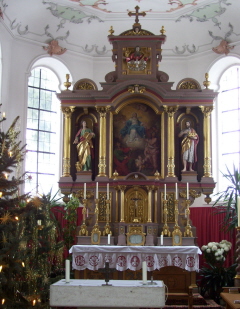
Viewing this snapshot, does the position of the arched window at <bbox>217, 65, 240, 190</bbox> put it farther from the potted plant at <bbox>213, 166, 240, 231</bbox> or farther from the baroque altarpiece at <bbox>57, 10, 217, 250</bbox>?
the baroque altarpiece at <bbox>57, 10, 217, 250</bbox>

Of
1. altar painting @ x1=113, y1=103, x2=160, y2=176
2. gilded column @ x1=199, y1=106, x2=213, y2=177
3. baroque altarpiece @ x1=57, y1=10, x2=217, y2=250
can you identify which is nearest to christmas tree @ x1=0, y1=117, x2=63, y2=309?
baroque altarpiece @ x1=57, y1=10, x2=217, y2=250

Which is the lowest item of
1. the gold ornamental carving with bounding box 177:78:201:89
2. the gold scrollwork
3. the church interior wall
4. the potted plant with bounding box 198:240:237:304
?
the potted plant with bounding box 198:240:237:304

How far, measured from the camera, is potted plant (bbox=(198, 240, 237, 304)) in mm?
13109

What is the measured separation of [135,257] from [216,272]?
265 cm

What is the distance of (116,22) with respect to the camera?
54.5 ft

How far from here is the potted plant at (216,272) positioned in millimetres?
13109

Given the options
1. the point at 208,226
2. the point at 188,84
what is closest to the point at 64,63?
the point at 188,84

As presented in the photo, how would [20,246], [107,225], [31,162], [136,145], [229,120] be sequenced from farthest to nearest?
[229,120], [31,162], [136,145], [107,225], [20,246]

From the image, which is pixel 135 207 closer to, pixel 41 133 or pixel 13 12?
pixel 41 133

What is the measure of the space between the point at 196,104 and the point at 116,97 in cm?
207

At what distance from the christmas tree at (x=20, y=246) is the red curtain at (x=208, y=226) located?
5732mm

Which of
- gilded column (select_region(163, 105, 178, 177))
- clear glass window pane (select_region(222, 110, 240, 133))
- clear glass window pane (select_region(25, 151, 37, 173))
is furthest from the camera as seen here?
clear glass window pane (select_region(222, 110, 240, 133))

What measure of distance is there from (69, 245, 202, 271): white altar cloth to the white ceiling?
22.6 feet

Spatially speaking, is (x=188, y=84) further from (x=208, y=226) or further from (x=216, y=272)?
(x=216, y=272)
